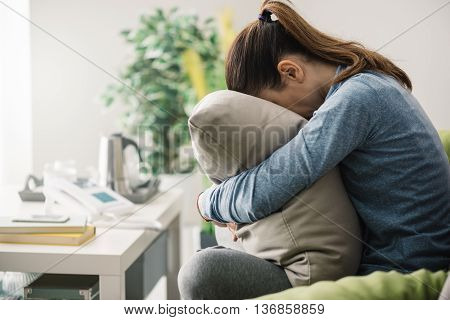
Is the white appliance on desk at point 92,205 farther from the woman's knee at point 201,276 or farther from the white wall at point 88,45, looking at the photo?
the white wall at point 88,45

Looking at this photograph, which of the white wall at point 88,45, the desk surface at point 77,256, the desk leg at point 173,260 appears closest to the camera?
the desk surface at point 77,256

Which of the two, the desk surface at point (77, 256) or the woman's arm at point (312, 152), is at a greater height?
the woman's arm at point (312, 152)

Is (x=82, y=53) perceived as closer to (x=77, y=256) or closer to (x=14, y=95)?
(x=14, y=95)

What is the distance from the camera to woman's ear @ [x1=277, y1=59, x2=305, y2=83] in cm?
103

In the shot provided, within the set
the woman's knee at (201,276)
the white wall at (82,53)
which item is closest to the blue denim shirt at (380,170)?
the woman's knee at (201,276)

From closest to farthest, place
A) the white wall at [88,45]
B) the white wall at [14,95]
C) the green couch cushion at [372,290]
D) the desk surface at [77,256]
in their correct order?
the green couch cushion at [372,290] < the desk surface at [77,256] < the white wall at [14,95] < the white wall at [88,45]

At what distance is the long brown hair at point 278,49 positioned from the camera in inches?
40.8

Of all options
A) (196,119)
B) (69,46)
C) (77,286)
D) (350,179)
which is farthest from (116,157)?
(69,46)

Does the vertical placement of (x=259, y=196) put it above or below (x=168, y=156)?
above

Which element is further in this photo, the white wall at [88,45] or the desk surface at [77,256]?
the white wall at [88,45]

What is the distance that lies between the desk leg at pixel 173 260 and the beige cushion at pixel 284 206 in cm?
110

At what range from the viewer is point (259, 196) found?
0.94 metres
